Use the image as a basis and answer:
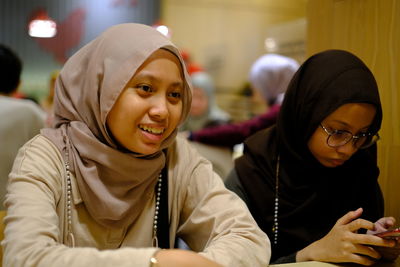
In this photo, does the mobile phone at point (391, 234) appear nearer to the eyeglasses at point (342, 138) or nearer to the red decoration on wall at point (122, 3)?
the eyeglasses at point (342, 138)

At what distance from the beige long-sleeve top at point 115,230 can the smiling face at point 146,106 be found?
0.52 feet

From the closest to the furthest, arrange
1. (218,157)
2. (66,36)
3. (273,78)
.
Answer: (218,157) < (273,78) < (66,36)

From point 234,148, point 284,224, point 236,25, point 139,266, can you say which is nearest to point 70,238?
point 139,266

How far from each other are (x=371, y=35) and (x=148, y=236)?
106cm

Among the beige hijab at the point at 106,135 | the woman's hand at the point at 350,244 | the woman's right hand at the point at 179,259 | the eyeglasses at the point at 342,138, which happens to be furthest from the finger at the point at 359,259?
the beige hijab at the point at 106,135

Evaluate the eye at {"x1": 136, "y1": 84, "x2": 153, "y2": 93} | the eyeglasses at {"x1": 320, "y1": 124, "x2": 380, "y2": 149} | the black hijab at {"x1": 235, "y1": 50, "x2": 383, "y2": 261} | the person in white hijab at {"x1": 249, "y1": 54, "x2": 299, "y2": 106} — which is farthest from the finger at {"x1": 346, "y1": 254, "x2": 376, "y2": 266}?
the person in white hijab at {"x1": 249, "y1": 54, "x2": 299, "y2": 106}

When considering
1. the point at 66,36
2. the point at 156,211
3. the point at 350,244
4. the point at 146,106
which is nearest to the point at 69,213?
the point at 156,211

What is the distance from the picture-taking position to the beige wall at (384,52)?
154 cm

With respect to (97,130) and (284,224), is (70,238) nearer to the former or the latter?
(97,130)

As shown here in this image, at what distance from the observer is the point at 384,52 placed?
1.57m

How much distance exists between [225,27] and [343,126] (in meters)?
5.85

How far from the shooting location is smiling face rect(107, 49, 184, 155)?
113 centimetres

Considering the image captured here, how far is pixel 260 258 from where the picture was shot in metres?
1.11

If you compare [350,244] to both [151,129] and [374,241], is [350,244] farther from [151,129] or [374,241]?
[151,129]
